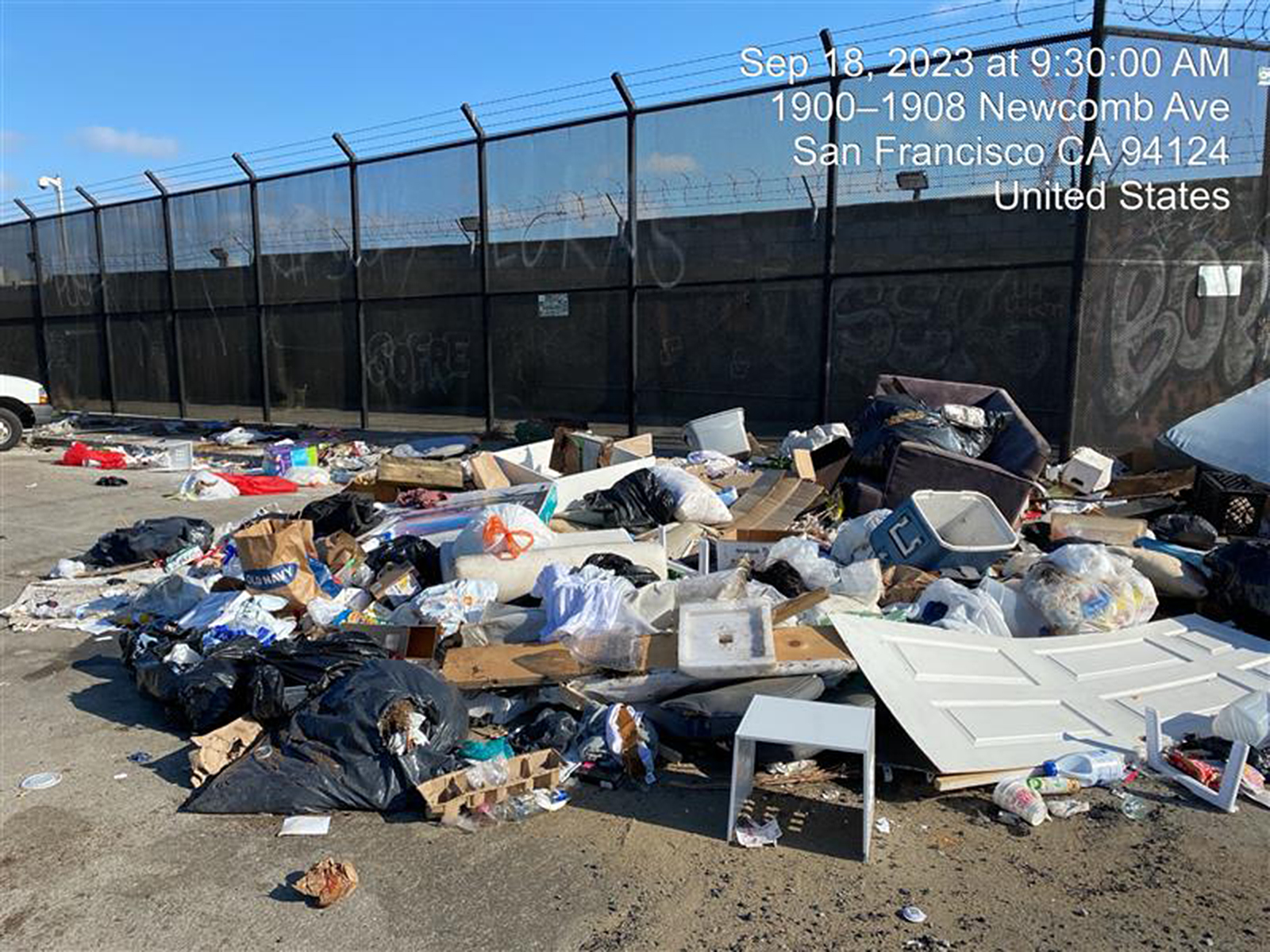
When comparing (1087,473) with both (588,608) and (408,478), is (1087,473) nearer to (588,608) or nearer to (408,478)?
(588,608)

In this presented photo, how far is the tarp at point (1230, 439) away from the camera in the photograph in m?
6.20

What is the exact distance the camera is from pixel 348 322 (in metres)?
12.8

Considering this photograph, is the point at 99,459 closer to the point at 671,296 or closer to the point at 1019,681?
the point at 671,296

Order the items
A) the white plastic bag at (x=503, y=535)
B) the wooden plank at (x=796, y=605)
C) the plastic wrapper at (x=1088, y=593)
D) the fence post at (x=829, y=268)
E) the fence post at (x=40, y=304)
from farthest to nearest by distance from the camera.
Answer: the fence post at (x=40, y=304) → the fence post at (x=829, y=268) → the white plastic bag at (x=503, y=535) → the plastic wrapper at (x=1088, y=593) → the wooden plank at (x=796, y=605)

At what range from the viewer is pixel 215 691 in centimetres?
353

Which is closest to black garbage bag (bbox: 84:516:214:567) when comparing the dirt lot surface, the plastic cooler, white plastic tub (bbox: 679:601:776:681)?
the dirt lot surface

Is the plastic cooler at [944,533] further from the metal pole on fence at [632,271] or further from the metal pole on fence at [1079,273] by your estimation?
the metal pole on fence at [632,271]

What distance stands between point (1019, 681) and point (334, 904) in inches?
103

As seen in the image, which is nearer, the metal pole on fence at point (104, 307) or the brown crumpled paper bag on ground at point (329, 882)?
the brown crumpled paper bag on ground at point (329, 882)

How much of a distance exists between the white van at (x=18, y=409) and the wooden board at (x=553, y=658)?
1219 cm

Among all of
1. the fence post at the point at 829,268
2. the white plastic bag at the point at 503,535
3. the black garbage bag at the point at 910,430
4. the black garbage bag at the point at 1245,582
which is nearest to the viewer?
the black garbage bag at the point at 1245,582

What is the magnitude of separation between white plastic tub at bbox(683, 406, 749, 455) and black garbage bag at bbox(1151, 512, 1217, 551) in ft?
11.4

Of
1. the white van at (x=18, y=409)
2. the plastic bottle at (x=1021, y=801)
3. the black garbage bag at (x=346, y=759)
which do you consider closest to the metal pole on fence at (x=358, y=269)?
the white van at (x=18, y=409)

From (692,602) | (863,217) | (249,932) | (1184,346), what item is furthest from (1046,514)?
(249,932)
